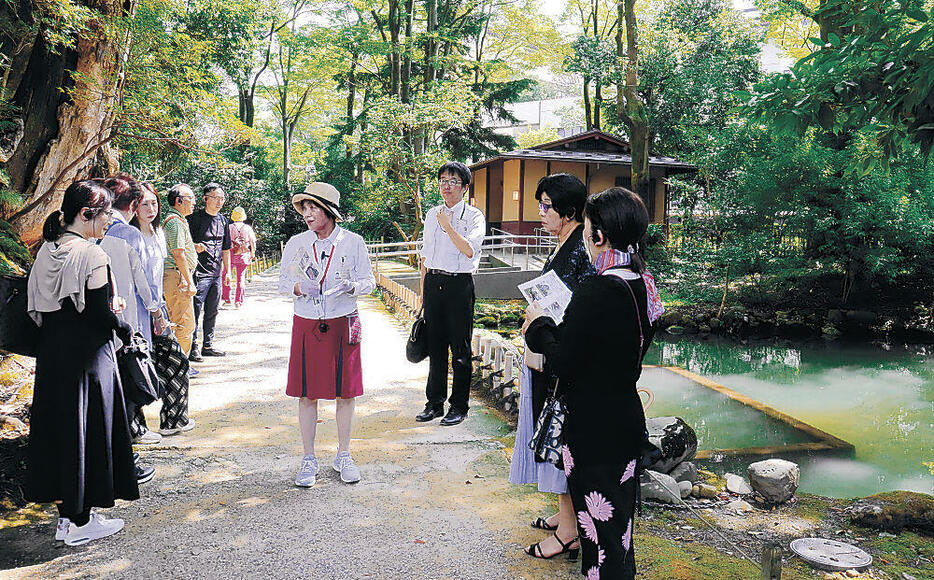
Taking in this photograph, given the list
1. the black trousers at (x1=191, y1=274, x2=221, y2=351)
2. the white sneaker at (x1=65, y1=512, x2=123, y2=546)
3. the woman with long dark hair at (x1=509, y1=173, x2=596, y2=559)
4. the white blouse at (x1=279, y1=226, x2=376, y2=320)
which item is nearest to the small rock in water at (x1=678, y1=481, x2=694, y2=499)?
the woman with long dark hair at (x1=509, y1=173, x2=596, y2=559)

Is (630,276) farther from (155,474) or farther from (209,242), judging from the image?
(209,242)

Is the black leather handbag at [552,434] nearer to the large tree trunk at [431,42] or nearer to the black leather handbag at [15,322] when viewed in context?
the black leather handbag at [15,322]

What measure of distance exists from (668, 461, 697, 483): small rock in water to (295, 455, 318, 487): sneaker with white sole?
110 inches

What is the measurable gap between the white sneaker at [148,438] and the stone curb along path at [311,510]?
0.28ft

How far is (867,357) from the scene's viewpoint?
14148 millimetres

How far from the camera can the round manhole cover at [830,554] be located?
4.08m

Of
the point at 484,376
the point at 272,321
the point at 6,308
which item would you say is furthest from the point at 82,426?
the point at 272,321

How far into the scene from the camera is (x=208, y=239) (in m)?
7.22

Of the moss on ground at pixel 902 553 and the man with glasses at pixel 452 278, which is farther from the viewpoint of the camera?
the man with glasses at pixel 452 278

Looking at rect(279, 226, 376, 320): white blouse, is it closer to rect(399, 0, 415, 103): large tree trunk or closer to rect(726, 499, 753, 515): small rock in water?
rect(726, 499, 753, 515): small rock in water

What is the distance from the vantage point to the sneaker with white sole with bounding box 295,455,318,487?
4.11m

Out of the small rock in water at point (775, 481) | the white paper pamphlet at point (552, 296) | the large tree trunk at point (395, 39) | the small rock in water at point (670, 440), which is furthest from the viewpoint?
the large tree trunk at point (395, 39)

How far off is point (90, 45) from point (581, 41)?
47.1 feet

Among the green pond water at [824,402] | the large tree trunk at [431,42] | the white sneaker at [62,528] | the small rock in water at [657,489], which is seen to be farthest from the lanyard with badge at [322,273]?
the large tree trunk at [431,42]
